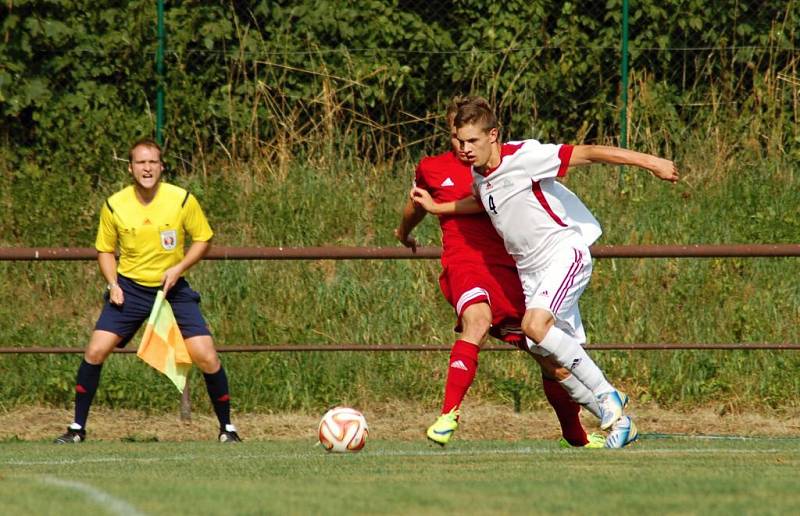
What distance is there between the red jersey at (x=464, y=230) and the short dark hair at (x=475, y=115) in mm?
436

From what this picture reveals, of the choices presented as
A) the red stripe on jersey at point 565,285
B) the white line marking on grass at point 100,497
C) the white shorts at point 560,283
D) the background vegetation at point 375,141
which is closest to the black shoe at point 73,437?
the background vegetation at point 375,141

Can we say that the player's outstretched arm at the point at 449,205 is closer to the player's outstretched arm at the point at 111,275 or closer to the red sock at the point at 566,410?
the red sock at the point at 566,410

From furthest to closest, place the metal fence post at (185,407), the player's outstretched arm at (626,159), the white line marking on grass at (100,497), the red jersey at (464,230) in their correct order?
1. the metal fence post at (185,407)
2. the red jersey at (464,230)
3. the player's outstretched arm at (626,159)
4. the white line marking on grass at (100,497)

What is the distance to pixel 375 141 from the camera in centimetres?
1453

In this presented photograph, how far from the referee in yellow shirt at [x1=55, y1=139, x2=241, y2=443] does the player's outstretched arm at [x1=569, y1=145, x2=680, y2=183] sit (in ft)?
9.75

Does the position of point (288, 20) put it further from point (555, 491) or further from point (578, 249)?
point (555, 491)

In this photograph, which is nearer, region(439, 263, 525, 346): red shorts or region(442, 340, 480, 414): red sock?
region(442, 340, 480, 414): red sock

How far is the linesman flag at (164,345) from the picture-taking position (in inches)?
363

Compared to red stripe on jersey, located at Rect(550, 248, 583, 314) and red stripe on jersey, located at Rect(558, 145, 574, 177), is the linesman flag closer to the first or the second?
red stripe on jersey, located at Rect(550, 248, 583, 314)

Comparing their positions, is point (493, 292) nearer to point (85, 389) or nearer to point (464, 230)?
point (464, 230)

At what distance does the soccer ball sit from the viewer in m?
7.75

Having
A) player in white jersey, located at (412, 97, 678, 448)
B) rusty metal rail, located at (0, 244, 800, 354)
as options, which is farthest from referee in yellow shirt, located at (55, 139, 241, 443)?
player in white jersey, located at (412, 97, 678, 448)

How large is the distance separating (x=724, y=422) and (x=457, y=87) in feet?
15.9

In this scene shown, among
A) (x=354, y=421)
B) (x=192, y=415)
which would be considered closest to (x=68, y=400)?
(x=192, y=415)
